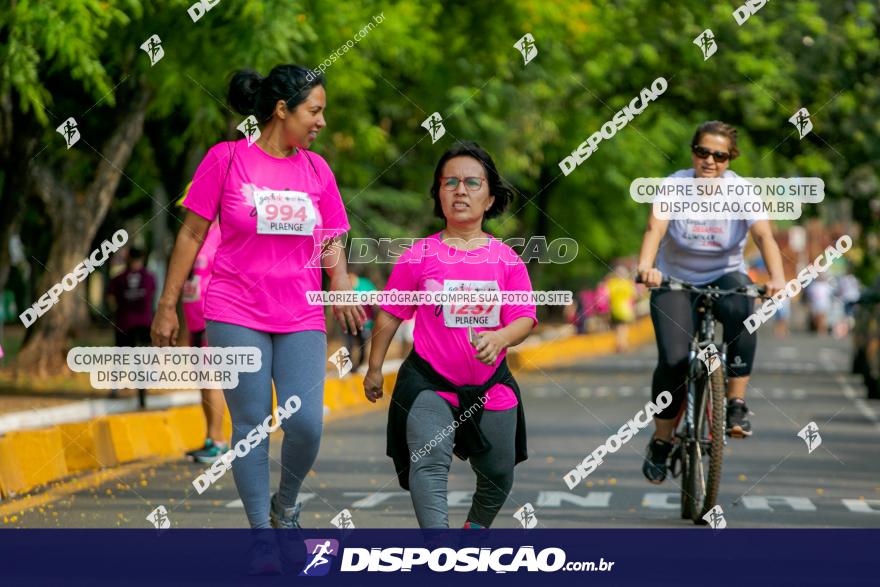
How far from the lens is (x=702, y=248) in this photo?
1016 centimetres

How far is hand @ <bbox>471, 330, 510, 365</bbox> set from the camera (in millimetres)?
7328

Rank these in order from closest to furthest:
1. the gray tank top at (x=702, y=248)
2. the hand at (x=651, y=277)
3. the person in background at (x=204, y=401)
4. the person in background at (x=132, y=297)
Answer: the hand at (x=651, y=277), the gray tank top at (x=702, y=248), the person in background at (x=204, y=401), the person in background at (x=132, y=297)

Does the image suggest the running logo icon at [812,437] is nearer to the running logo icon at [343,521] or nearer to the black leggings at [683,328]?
the black leggings at [683,328]

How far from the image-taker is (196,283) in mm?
14250

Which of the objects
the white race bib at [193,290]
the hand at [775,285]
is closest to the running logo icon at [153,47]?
the white race bib at [193,290]

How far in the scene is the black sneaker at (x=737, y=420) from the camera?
10227 millimetres

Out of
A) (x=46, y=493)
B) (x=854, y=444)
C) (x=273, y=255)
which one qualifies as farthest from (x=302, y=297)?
(x=854, y=444)

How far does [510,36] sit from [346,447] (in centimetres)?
1247

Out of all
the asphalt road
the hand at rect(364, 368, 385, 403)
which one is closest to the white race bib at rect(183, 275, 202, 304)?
the asphalt road

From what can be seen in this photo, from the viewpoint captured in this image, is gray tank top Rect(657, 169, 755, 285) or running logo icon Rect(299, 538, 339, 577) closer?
running logo icon Rect(299, 538, 339, 577)

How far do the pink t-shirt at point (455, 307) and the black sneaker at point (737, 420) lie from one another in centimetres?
281

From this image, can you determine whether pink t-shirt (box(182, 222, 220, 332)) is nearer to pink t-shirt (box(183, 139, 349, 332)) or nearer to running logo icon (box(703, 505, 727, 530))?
running logo icon (box(703, 505, 727, 530))

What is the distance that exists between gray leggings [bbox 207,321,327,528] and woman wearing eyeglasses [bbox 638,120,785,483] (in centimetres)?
273

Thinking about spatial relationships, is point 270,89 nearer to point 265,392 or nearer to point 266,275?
point 266,275
